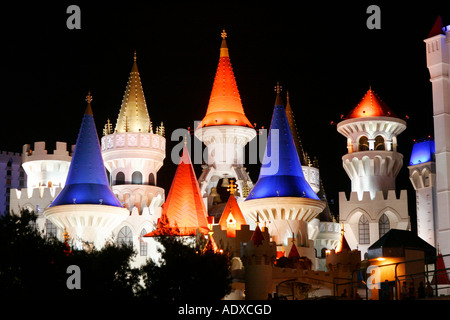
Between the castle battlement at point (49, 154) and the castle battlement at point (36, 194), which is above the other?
A: the castle battlement at point (49, 154)

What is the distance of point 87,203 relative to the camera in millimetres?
53969

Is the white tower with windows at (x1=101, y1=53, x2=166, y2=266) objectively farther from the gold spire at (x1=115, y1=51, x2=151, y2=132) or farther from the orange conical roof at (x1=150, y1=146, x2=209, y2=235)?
the orange conical roof at (x1=150, y1=146, x2=209, y2=235)

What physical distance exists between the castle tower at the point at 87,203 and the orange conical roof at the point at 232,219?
6044 millimetres

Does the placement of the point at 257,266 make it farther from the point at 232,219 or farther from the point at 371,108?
the point at 371,108

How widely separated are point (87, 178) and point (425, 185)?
1989 cm

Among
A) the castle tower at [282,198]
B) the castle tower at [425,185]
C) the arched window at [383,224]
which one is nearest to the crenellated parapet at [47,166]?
the castle tower at [282,198]

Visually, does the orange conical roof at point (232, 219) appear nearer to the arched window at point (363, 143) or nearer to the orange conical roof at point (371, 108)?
the arched window at point (363, 143)

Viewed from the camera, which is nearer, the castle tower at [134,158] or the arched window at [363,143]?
the castle tower at [134,158]

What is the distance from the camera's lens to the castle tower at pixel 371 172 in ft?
194

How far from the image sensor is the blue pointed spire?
54500 millimetres

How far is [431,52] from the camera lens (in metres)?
49.0

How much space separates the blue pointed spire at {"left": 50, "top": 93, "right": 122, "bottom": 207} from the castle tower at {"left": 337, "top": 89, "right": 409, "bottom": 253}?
513 inches
